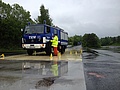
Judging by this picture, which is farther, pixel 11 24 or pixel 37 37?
pixel 11 24

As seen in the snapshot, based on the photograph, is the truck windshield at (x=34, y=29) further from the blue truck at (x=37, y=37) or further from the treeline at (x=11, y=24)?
the treeline at (x=11, y=24)

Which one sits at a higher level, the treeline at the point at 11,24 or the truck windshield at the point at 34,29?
the treeline at the point at 11,24

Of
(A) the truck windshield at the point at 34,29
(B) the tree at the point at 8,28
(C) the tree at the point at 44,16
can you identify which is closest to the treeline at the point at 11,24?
(B) the tree at the point at 8,28

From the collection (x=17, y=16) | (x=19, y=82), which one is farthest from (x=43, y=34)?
(x=17, y=16)

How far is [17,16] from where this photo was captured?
47969mm

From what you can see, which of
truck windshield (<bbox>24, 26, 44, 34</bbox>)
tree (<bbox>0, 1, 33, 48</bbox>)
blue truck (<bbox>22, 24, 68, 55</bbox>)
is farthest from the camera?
tree (<bbox>0, 1, 33, 48</bbox>)

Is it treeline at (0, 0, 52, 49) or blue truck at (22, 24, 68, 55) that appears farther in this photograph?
treeline at (0, 0, 52, 49)

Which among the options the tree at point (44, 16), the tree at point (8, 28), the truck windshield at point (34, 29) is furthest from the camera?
the tree at point (44, 16)

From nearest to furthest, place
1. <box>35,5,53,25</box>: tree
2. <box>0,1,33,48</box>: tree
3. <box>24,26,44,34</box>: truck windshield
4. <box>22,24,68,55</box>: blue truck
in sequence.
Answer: <box>22,24,68,55</box>: blue truck < <box>24,26,44,34</box>: truck windshield < <box>0,1,33,48</box>: tree < <box>35,5,53,25</box>: tree

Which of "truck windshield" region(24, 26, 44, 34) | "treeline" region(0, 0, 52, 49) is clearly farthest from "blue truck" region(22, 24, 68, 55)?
"treeline" region(0, 0, 52, 49)

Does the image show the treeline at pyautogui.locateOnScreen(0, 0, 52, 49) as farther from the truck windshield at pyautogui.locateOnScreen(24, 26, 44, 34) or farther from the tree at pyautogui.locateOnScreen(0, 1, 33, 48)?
the truck windshield at pyautogui.locateOnScreen(24, 26, 44, 34)

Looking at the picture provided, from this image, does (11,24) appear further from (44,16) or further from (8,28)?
(44,16)

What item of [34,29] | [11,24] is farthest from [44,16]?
[34,29]

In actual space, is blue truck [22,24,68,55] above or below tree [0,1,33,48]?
below
